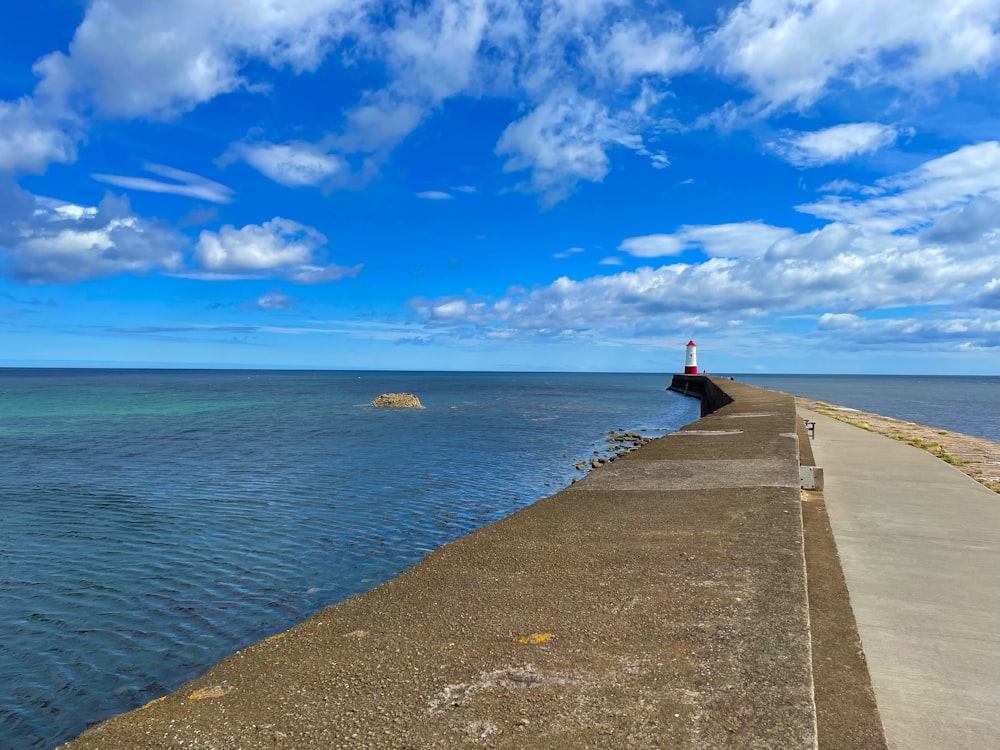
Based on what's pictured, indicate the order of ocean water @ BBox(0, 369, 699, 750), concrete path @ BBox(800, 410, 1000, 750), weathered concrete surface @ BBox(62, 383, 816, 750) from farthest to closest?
ocean water @ BBox(0, 369, 699, 750), concrete path @ BBox(800, 410, 1000, 750), weathered concrete surface @ BBox(62, 383, 816, 750)

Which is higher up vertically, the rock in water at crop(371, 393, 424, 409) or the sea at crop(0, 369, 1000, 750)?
the rock in water at crop(371, 393, 424, 409)

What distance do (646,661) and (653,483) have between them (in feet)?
15.9

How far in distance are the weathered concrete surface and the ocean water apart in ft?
11.2

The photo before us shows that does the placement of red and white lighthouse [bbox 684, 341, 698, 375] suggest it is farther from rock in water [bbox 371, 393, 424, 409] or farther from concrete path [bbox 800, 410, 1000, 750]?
concrete path [bbox 800, 410, 1000, 750]

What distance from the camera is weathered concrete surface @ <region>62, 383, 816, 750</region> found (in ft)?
7.77

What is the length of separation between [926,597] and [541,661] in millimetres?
4105

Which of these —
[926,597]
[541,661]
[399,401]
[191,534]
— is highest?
[541,661]

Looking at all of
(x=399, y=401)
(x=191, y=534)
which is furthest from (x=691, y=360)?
(x=191, y=534)

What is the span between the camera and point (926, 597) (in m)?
5.21

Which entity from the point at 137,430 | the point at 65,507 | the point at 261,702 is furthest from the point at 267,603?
the point at 137,430

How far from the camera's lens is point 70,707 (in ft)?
17.7

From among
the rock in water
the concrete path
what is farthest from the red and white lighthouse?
the concrete path

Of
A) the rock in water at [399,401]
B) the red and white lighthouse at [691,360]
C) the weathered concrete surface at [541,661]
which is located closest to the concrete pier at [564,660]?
the weathered concrete surface at [541,661]

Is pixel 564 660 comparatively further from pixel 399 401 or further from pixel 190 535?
pixel 399 401
